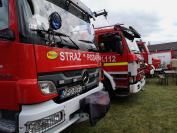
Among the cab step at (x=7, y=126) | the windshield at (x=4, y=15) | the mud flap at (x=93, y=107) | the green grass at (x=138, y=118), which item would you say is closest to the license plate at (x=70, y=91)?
the mud flap at (x=93, y=107)

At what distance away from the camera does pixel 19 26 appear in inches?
92.4

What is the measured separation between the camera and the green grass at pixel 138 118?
429cm

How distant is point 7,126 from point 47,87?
649 mm

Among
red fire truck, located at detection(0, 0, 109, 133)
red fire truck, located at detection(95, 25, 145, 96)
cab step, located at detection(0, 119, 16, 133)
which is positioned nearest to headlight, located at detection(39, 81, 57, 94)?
red fire truck, located at detection(0, 0, 109, 133)

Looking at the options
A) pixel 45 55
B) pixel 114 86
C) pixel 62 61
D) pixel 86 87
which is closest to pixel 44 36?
pixel 45 55

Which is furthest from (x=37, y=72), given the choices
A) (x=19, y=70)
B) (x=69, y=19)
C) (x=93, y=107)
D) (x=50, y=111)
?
(x=69, y=19)

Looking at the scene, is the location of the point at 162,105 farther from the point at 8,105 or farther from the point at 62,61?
the point at 8,105

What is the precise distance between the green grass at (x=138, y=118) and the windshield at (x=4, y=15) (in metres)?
2.53

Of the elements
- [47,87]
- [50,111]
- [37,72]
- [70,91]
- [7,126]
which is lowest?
[7,126]

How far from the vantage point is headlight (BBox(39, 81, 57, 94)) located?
8.11 ft

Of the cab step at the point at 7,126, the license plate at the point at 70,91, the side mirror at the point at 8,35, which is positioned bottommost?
the cab step at the point at 7,126

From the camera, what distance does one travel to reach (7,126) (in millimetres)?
2393

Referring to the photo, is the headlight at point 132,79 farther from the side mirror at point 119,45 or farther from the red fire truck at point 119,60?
the side mirror at point 119,45

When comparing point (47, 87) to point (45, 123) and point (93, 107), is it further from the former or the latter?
point (93, 107)
